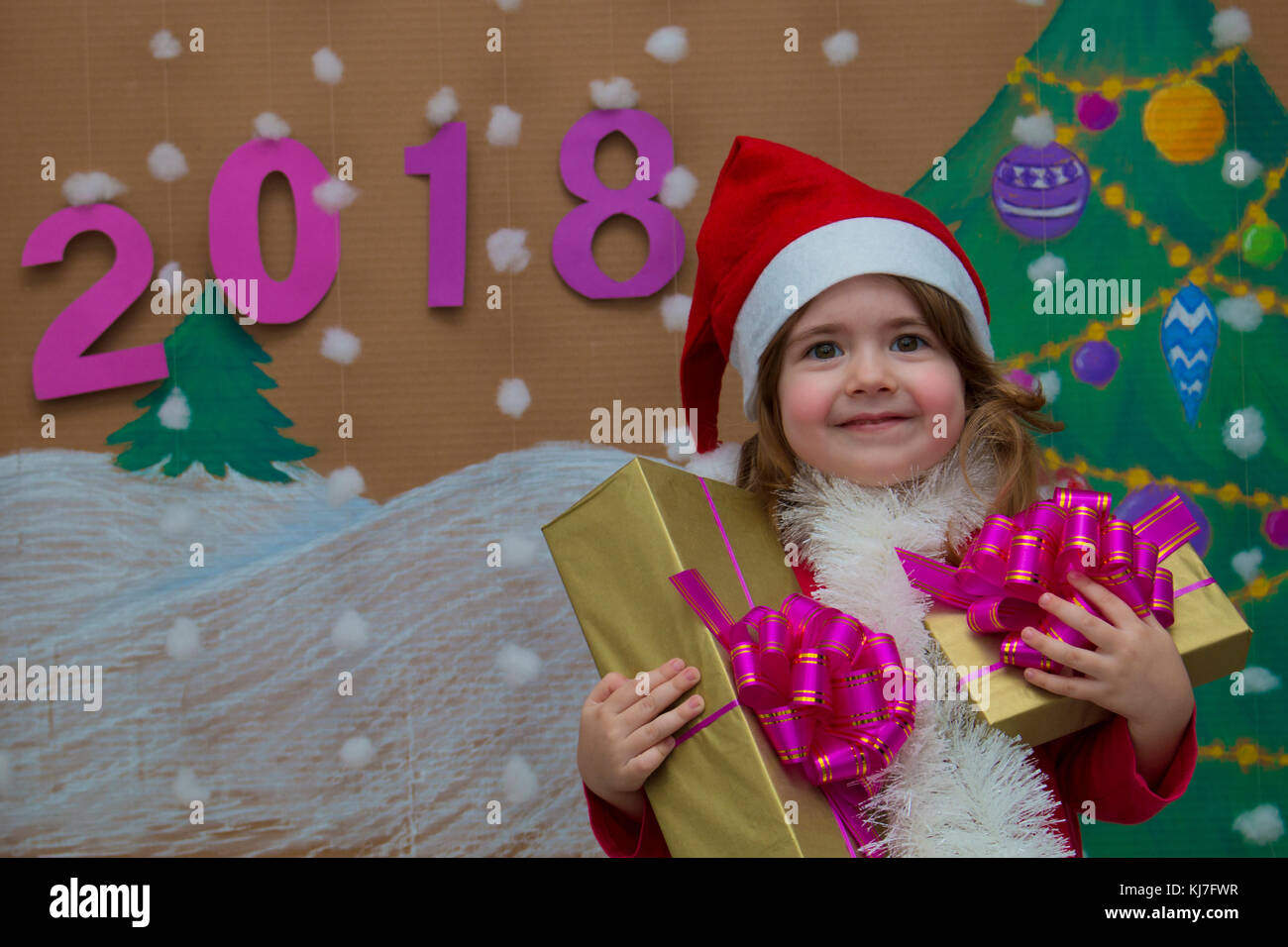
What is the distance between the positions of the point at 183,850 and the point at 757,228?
1.26 meters

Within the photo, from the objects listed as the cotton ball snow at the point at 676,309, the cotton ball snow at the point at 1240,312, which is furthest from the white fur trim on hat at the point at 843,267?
the cotton ball snow at the point at 1240,312

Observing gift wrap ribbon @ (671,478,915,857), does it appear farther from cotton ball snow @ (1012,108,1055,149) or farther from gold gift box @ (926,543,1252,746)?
cotton ball snow @ (1012,108,1055,149)

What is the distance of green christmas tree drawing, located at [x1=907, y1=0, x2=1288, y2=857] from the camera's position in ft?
5.48

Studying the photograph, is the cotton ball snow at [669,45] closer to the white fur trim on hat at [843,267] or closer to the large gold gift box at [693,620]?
the white fur trim on hat at [843,267]

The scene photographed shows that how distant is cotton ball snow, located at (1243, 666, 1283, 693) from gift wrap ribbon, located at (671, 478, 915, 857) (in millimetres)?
988

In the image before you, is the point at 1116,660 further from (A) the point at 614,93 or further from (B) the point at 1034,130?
(A) the point at 614,93

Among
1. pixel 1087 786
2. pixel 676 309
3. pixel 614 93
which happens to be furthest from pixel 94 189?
pixel 1087 786

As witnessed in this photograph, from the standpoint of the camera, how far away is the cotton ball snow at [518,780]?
166cm

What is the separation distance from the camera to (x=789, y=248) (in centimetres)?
113

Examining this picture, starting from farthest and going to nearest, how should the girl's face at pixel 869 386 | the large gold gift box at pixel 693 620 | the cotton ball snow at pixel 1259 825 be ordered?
the cotton ball snow at pixel 1259 825
the girl's face at pixel 869 386
the large gold gift box at pixel 693 620

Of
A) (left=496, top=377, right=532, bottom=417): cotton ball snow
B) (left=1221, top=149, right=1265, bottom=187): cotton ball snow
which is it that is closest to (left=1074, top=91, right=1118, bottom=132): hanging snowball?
(left=1221, top=149, right=1265, bottom=187): cotton ball snow

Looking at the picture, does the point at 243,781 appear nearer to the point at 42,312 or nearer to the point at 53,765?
the point at 53,765

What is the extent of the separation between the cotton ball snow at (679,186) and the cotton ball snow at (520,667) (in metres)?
0.71

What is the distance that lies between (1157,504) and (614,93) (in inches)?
40.7
